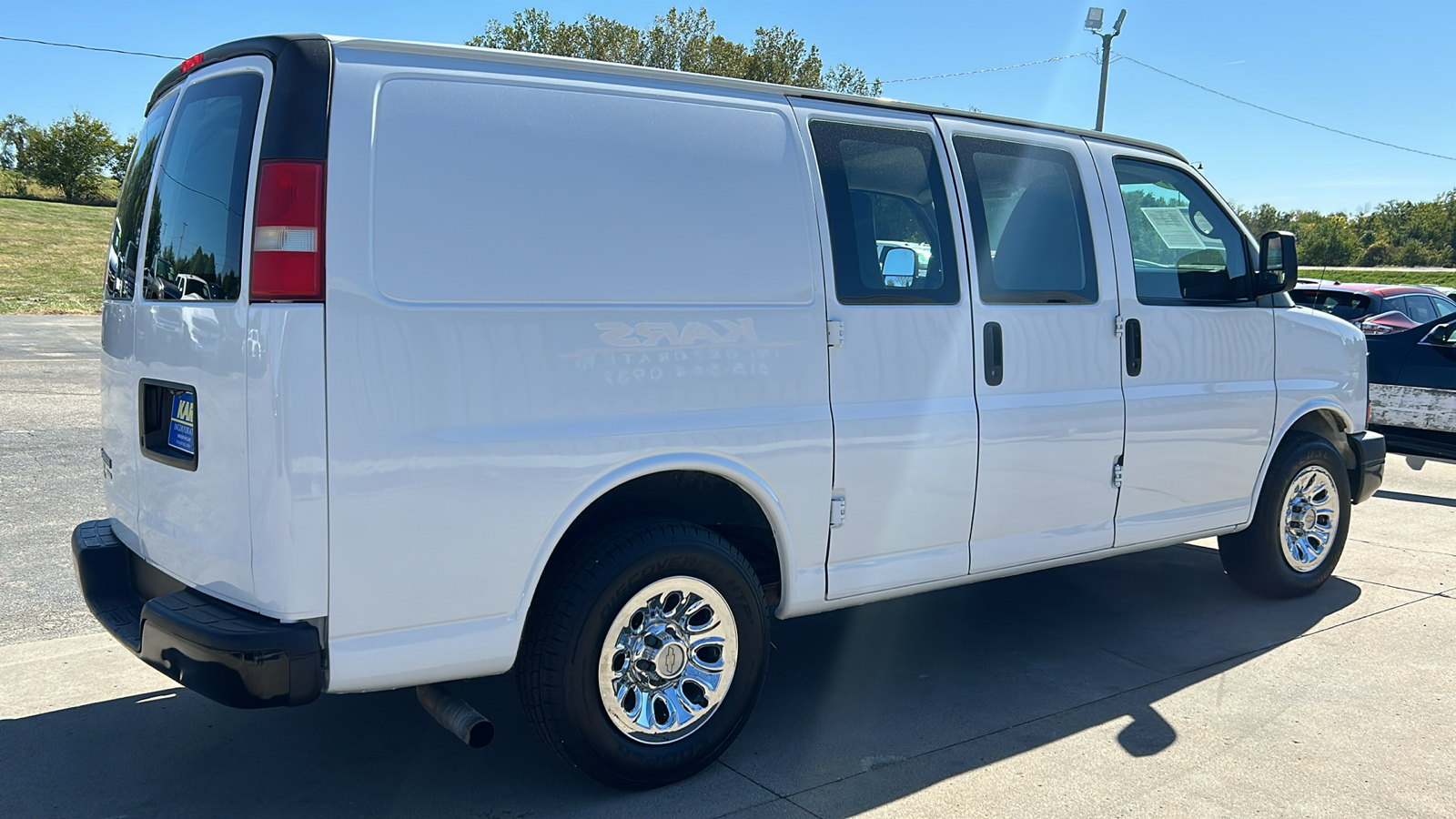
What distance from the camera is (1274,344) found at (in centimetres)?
543

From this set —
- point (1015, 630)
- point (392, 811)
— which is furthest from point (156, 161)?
point (1015, 630)

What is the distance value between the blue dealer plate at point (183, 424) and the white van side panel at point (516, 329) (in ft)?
1.73

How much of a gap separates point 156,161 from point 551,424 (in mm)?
1582

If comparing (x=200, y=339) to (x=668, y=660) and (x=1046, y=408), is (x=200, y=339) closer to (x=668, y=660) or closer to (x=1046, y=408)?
(x=668, y=660)

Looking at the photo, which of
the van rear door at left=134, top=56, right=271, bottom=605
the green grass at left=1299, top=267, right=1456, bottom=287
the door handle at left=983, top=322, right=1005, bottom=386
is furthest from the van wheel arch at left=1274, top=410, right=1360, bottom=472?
the green grass at left=1299, top=267, right=1456, bottom=287

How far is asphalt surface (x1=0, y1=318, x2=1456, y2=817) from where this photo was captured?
3506 millimetres

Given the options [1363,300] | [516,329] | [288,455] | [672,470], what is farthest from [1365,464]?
[1363,300]

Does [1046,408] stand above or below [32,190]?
below

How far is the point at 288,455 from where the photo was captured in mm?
2871

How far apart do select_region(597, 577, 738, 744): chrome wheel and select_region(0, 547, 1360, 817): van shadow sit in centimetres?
24

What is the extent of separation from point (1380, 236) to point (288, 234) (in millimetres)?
72765

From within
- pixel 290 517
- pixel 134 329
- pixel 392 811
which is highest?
pixel 134 329

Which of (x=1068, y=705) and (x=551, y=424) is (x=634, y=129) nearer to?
(x=551, y=424)

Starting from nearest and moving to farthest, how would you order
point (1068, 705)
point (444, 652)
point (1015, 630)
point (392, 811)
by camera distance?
point (444, 652) < point (392, 811) < point (1068, 705) < point (1015, 630)
